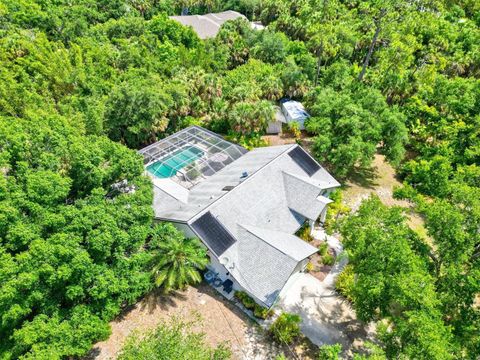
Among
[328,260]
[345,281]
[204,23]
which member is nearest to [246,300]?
[345,281]

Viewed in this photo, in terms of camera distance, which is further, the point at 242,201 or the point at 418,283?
the point at 242,201

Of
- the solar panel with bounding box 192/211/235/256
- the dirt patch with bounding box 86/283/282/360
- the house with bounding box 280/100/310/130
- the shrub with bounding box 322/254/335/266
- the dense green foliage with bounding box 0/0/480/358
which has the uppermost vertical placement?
the dense green foliage with bounding box 0/0/480/358

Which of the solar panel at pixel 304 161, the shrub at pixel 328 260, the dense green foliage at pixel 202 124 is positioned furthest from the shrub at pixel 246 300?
the solar panel at pixel 304 161

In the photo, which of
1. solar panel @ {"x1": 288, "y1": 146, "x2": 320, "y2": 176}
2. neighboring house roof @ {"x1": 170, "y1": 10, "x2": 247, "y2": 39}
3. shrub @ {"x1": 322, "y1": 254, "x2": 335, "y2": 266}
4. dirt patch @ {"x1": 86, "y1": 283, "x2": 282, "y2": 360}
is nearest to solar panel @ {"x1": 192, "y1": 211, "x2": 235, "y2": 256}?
dirt patch @ {"x1": 86, "y1": 283, "x2": 282, "y2": 360}

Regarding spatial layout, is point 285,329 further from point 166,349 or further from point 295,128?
point 295,128

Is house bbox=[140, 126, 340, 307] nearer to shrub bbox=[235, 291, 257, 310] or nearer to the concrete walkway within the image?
shrub bbox=[235, 291, 257, 310]

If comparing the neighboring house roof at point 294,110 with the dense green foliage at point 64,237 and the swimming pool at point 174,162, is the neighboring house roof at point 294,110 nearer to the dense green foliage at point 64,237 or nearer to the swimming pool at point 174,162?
the swimming pool at point 174,162
